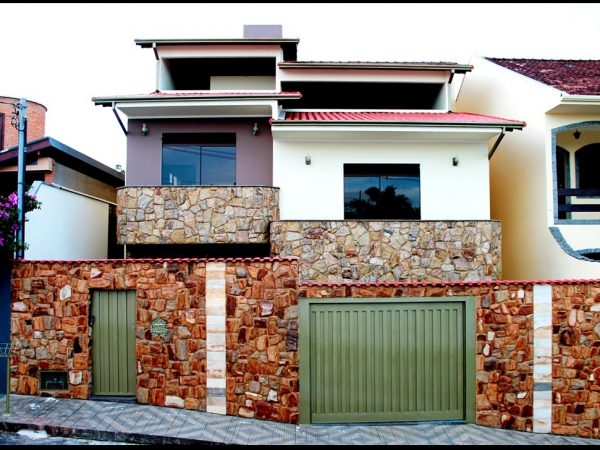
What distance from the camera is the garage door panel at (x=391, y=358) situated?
7.05 m

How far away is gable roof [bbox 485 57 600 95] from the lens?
1038 cm

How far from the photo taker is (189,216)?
32.1ft

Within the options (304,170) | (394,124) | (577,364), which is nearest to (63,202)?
(304,170)

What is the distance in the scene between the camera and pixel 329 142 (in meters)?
10.7

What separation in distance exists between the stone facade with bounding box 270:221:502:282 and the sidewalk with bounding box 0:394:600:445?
3.56m

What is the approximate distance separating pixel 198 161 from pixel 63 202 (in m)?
3.38

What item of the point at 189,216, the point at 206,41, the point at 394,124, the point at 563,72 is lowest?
the point at 189,216

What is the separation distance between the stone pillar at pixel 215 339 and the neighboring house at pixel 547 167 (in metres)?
7.54

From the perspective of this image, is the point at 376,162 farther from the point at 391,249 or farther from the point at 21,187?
the point at 21,187

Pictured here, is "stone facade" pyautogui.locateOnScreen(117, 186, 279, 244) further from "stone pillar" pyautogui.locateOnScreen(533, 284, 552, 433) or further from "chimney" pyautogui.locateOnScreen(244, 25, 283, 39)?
"chimney" pyautogui.locateOnScreen(244, 25, 283, 39)

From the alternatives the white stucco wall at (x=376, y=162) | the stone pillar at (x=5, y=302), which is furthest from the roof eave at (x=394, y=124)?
the stone pillar at (x=5, y=302)

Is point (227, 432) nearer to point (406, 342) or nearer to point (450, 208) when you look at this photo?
point (406, 342)

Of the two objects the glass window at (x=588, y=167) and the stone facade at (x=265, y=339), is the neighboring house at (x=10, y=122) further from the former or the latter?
the glass window at (x=588, y=167)

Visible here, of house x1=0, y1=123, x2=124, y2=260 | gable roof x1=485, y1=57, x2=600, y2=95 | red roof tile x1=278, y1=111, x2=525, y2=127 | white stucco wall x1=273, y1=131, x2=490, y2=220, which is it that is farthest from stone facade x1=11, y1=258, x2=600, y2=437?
gable roof x1=485, y1=57, x2=600, y2=95
